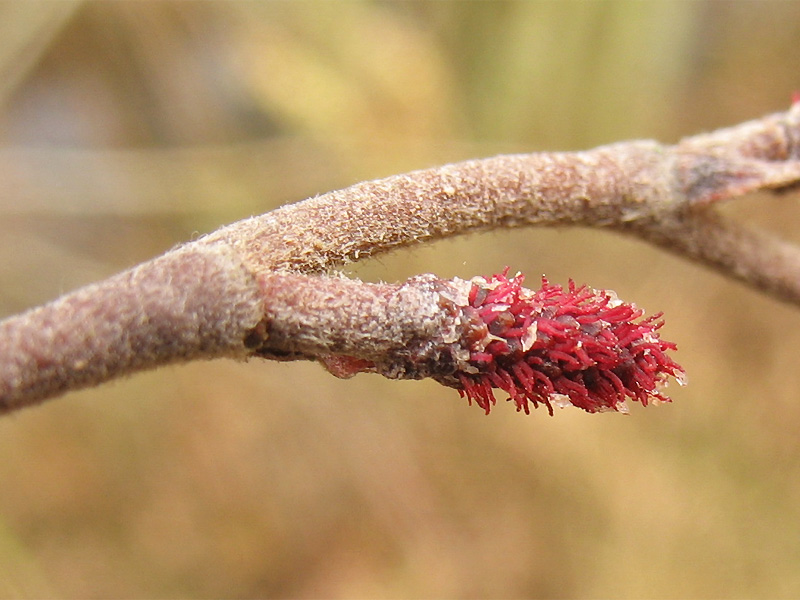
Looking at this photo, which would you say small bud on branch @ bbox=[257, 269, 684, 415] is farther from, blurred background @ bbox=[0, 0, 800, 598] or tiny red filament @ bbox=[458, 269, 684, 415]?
blurred background @ bbox=[0, 0, 800, 598]

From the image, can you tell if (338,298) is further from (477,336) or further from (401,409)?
(401,409)

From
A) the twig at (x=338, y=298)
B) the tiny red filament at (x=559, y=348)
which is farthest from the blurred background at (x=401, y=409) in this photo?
the tiny red filament at (x=559, y=348)

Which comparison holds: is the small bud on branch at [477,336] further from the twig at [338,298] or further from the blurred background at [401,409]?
the blurred background at [401,409]

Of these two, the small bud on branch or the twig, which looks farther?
the small bud on branch

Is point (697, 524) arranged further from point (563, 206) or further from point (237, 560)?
point (563, 206)

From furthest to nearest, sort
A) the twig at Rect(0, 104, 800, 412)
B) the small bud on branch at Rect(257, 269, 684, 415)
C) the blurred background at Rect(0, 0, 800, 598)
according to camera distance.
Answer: the blurred background at Rect(0, 0, 800, 598), the small bud on branch at Rect(257, 269, 684, 415), the twig at Rect(0, 104, 800, 412)

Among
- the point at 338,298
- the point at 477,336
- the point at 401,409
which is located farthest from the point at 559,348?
the point at 401,409

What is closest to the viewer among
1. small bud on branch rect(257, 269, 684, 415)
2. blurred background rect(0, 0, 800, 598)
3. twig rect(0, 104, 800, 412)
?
twig rect(0, 104, 800, 412)

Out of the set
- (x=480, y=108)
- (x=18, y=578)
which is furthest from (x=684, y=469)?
(x=18, y=578)

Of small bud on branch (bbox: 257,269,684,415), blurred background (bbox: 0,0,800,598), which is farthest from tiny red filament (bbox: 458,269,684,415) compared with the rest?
blurred background (bbox: 0,0,800,598)
